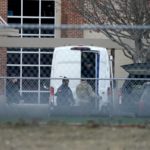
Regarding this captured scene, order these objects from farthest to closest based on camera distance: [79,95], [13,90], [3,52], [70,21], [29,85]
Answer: [70,21], [3,52], [29,85], [13,90], [79,95]

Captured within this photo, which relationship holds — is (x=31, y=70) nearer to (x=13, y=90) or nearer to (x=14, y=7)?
(x=14, y=7)

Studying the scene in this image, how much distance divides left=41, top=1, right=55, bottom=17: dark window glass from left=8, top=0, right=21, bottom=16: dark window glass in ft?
3.80

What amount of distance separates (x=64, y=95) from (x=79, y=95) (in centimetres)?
30

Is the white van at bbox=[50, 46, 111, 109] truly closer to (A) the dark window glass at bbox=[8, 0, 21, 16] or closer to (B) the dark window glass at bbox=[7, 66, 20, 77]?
(B) the dark window glass at bbox=[7, 66, 20, 77]

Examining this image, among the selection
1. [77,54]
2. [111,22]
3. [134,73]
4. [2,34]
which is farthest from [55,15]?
[134,73]

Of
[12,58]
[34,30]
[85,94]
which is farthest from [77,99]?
[12,58]

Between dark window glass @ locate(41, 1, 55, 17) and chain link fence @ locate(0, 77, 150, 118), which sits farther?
dark window glass @ locate(41, 1, 55, 17)

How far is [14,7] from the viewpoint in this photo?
104 ft

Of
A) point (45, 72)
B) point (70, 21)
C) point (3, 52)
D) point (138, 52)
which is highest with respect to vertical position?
point (70, 21)

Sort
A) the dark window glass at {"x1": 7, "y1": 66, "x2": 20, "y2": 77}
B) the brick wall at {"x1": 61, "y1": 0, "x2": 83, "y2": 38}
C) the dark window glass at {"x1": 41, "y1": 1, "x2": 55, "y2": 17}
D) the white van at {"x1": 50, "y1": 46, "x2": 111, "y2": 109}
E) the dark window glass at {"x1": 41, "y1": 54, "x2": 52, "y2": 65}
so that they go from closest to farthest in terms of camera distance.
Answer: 1. the white van at {"x1": 50, "y1": 46, "x2": 111, "y2": 109}
2. the dark window glass at {"x1": 7, "y1": 66, "x2": 20, "y2": 77}
3. the dark window glass at {"x1": 41, "y1": 54, "x2": 52, "y2": 65}
4. the brick wall at {"x1": 61, "y1": 0, "x2": 83, "y2": 38}
5. the dark window glass at {"x1": 41, "y1": 1, "x2": 55, "y2": 17}

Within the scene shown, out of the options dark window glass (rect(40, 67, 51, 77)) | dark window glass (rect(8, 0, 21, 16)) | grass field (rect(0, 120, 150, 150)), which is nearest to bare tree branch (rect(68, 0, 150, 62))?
dark window glass (rect(40, 67, 51, 77))

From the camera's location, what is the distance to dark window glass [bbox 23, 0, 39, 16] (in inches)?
1232

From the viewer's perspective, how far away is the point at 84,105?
12008 millimetres

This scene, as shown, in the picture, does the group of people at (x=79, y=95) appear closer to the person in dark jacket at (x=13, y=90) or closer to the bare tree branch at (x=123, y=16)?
the person in dark jacket at (x=13, y=90)
